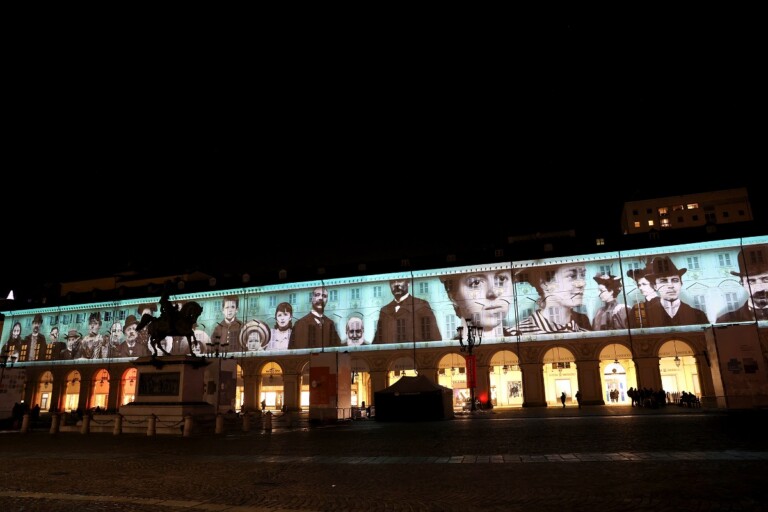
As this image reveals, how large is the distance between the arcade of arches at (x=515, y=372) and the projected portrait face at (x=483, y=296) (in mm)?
2562

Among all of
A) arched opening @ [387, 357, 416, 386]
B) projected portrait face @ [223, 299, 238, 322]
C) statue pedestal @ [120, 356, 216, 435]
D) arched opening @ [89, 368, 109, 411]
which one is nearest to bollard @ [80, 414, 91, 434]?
statue pedestal @ [120, 356, 216, 435]

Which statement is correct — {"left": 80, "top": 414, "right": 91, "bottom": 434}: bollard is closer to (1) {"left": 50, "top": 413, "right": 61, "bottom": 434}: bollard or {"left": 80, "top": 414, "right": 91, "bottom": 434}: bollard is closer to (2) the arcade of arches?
(1) {"left": 50, "top": 413, "right": 61, "bottom": 434}: bollard

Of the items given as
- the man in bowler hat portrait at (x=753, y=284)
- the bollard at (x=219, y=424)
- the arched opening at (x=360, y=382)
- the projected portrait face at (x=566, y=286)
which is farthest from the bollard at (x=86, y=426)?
the man in bowler hat portrait at (x=753, y=284)

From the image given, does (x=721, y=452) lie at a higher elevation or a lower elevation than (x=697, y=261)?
lower

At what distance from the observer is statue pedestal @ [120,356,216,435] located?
20.7 m

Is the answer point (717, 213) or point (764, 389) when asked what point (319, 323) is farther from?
point (717, 213)

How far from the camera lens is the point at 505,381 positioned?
4712 centimetres

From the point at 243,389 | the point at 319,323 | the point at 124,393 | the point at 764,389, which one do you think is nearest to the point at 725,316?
the point at 764,389

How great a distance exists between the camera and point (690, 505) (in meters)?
6.04

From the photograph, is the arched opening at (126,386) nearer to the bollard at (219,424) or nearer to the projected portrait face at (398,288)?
the projected portrait face at (398,288)

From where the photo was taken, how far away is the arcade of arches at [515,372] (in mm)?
41844

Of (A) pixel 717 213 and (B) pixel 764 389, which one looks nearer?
(B) pixel 764 389

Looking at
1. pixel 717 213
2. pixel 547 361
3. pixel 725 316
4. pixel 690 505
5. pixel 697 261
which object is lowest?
pixel 690 505

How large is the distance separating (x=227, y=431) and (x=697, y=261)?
3767 centimetres
